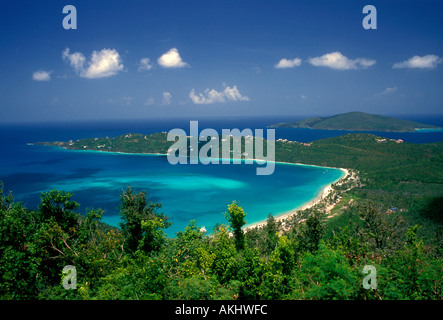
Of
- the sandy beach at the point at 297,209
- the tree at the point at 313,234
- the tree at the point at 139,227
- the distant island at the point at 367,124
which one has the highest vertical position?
the distant island at the point at 367,124

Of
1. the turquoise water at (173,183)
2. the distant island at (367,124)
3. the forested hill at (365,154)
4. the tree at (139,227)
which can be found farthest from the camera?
the distant island at (367,124)

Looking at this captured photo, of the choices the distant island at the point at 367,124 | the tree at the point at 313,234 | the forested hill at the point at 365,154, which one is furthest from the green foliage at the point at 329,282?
the distant island at the point at 367,124

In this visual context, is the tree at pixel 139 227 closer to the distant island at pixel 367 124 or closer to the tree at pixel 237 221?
the tree at pixel 237 221

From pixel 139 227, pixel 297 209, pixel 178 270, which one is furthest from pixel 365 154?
Answer: pixel 178 270

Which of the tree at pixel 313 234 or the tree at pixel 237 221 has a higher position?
the tree at pixel 237 221

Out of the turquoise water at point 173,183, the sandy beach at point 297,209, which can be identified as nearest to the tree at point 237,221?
the sandy beach at point 297,209

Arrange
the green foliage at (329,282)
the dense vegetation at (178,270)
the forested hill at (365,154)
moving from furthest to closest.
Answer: the forested hill at (365,154) → the dense vegetation at (178,270) → the green foliage at (329,282)

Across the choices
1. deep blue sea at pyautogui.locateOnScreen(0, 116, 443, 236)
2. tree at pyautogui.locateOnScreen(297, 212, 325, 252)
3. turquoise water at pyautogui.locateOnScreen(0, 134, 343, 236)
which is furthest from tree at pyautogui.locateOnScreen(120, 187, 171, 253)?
turquoise water at pyautogui.locateOnScreen(0, 134, 343, 236)

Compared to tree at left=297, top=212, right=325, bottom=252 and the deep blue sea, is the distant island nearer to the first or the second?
the deep blue sea

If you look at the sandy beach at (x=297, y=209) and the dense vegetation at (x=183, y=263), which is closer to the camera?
the dense vegetation at (x=183, y=263)

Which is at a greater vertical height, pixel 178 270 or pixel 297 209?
pixel 178 270

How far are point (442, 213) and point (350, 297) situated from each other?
3164 centimetres

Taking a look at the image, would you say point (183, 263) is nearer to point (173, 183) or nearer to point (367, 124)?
point (173, 183)

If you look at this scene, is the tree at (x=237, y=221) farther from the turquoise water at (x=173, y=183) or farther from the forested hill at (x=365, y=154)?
the forested hill at (x=365, y=154)
